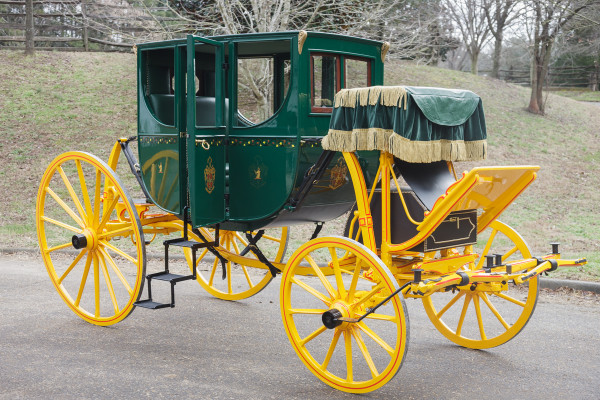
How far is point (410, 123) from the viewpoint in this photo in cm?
384

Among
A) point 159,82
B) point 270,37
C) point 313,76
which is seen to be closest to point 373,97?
point 313,76

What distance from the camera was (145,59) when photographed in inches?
213

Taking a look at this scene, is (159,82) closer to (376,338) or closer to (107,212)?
(107,212)

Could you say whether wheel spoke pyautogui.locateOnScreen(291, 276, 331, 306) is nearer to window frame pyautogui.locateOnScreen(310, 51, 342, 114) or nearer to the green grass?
window frame pyautogui.locateOnScreen(310, 51, 342, 114)

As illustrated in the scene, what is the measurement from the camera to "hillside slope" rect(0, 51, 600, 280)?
32.6 feet

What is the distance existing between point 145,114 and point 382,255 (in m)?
2.33

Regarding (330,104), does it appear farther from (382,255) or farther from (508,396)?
(508,396)

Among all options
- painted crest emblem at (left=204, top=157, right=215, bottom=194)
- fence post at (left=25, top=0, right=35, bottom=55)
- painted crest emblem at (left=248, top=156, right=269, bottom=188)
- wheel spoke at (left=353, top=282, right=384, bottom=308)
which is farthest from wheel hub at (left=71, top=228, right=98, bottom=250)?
fence post at (left=25, top=0, right=35, bottom=55)

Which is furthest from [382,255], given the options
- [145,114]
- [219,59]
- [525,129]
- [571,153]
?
[525,129]

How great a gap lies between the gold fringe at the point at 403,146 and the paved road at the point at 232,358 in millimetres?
1454

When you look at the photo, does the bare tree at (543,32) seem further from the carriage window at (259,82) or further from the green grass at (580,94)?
the green grass at (580,94)

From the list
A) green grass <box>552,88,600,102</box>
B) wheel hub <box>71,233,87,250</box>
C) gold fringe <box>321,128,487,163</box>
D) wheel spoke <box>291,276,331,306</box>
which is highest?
green grass <box>552,88,600,102</box>

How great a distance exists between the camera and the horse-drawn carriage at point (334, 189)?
3.95 m

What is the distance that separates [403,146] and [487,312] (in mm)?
2734
